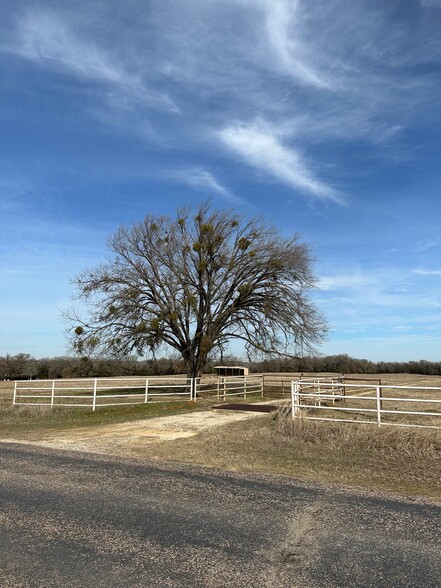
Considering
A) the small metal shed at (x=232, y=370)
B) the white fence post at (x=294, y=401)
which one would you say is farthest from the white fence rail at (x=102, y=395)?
the small metal shed at (x=232, y=370)

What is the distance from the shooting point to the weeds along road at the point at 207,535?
3.67 metres

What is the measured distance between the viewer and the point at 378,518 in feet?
17.0

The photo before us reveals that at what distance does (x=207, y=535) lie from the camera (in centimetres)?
458

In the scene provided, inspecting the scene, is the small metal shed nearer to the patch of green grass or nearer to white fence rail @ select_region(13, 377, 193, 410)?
white fence rail @ select_region(13, 377, 193, 410)

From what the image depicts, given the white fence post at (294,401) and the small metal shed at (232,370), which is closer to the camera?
the white fence post at (294,401)

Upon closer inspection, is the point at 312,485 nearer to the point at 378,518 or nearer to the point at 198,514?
the point at 378,518

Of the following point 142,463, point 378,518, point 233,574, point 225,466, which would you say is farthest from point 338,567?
point 142,463

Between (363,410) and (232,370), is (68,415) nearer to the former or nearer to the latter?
(363,410)

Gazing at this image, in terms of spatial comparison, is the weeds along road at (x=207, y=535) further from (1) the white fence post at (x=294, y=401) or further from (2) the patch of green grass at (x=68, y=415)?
(2) the patch of green grass at (x=68, y=415)

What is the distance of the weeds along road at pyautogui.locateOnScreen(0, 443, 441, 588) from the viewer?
367cm

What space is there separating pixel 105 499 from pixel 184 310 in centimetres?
2053

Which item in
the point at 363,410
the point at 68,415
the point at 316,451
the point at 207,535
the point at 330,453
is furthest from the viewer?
the point at 68,415

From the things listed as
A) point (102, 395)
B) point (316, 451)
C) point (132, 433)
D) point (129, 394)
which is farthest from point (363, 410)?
point (129, 394)

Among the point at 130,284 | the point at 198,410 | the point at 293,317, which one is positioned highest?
the point at 130,284
